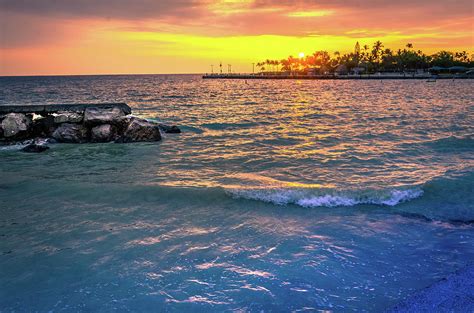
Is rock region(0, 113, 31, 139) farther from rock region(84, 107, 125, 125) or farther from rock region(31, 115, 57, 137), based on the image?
rock region(84, 107, 125, 125)

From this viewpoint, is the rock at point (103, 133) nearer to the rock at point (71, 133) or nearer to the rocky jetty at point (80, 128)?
the rocky jetty at point (80, 128)

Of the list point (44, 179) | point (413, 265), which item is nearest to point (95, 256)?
point (413, 265)

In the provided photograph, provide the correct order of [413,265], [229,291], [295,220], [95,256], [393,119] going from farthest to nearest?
[393,119] < [295,220] < [95,256] < [413,265] < [229,291]

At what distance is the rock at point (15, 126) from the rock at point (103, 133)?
4.05m

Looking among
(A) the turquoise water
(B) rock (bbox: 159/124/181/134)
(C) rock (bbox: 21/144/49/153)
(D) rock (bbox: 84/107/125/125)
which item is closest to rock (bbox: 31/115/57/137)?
(D) rock (bbox: 84/107/125/125)

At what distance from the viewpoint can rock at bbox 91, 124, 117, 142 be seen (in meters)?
20.5

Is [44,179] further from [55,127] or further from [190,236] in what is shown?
[55,127]

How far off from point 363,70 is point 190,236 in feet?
679

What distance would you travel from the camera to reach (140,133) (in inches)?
815

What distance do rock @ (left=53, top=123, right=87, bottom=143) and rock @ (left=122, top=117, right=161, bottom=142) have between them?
2.38 metres

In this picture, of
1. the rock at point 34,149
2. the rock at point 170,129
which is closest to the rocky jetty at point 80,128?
the rock at point 34,149

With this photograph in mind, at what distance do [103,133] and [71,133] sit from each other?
1796 mm

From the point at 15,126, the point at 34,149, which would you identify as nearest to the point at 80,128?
the point at 34,149

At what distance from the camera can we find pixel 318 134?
22969 millimetres
